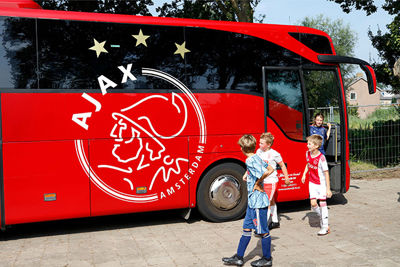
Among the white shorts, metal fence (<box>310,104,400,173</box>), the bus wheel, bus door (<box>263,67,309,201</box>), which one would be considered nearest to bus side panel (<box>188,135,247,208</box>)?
the bus wheel

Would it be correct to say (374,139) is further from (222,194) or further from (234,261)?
(234,261)

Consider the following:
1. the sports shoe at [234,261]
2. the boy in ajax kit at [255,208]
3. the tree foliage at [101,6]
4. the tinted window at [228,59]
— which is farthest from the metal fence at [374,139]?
the tree foliage at [101,6]

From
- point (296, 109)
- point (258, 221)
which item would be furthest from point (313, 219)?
point (258, 221)

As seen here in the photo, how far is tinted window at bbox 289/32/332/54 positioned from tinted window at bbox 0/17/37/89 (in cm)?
459

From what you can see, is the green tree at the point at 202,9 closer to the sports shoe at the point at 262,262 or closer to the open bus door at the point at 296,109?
the open bus door at the point at 296,109

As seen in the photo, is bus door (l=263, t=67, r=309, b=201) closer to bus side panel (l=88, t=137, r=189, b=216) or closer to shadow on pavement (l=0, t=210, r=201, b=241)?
bus side panel (l=88, t=137, r=189, b=216)

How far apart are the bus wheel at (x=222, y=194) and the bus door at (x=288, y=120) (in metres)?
0.77

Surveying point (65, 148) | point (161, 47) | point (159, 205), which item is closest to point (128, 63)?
point (161, 47)

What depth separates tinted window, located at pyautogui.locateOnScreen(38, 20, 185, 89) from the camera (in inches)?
253

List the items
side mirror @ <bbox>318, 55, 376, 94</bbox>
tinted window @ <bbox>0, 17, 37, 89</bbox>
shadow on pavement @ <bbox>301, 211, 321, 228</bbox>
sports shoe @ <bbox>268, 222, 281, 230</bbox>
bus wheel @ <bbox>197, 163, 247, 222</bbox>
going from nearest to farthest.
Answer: tinted window @ <bbox>0, 17, 37, 89</bbox>
sports shoe @ <bbox>268, 222, 281, 230</bbox>
shadow on pavement @ <bbox>301, 211, 321, 228</bbox>
bus wheel @ <bbox>197, 163, 247, 222</bbox>
side mirror @ <bbox>318, 55, 376, 94</bbox>

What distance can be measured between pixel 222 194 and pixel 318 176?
170 centimetres

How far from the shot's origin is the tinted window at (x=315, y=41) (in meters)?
8.05

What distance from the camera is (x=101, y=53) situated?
6703 mm

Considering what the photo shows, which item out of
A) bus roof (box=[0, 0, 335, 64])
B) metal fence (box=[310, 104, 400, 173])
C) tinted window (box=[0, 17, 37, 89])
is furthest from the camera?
metal fence (box=[310, 104, 400, 173])
